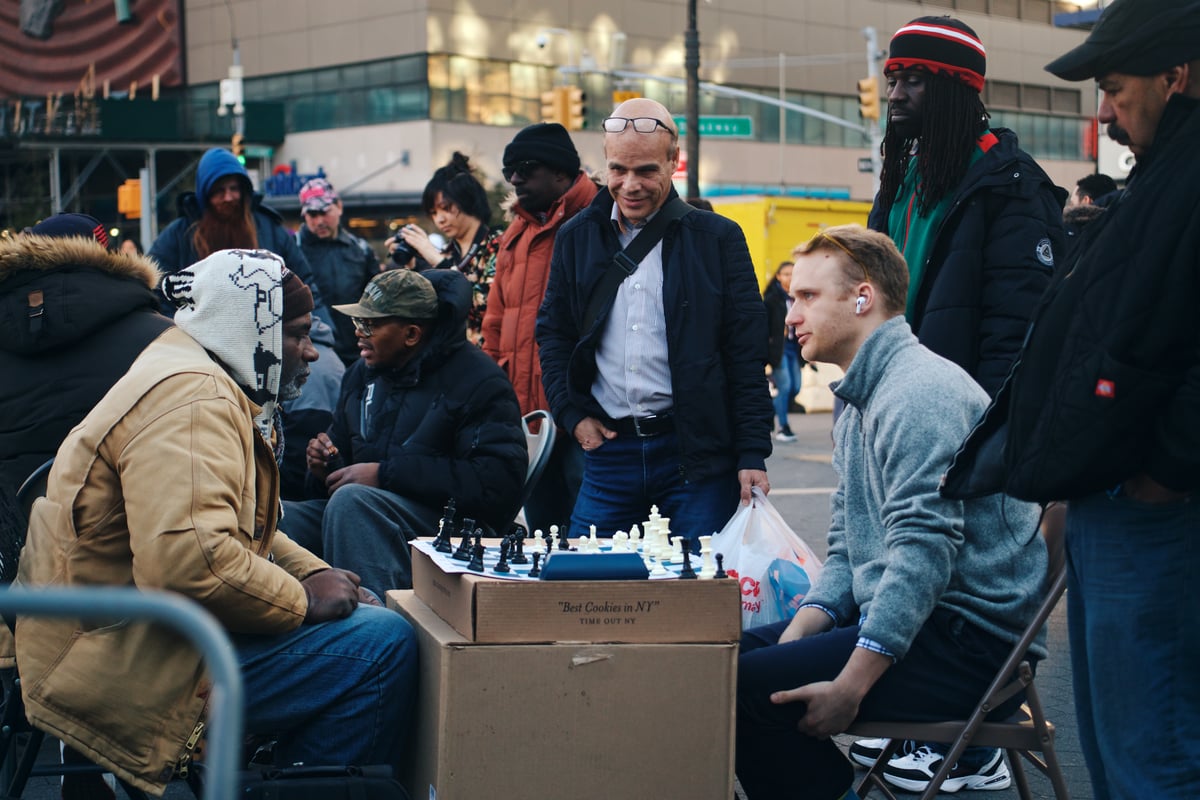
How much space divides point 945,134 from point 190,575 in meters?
2.73

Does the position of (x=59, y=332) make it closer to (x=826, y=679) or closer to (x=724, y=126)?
(x=826, y=679)

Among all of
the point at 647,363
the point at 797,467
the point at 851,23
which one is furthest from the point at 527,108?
the point at 647,363

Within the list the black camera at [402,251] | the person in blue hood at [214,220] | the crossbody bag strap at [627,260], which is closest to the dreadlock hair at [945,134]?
the crossbody bag strap at [627,260]

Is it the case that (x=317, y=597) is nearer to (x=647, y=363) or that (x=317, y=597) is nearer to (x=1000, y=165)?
(x=647, y=363)

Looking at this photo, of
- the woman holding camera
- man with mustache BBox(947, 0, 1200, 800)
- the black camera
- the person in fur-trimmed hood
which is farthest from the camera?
the black camera

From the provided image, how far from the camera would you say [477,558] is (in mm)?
3416

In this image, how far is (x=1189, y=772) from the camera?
9.05 feet

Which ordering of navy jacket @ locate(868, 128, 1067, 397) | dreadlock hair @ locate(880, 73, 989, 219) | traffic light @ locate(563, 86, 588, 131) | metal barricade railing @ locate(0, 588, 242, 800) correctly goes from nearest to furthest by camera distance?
metal barricade railing @ locate(0, 588, 242, 800)
navy jacket @ locate(868, 128, 1067, 397)
dreadlock hair @ locate(880, 73, 989, 219)
traffic light @ locate(563, 86, 588, 131)

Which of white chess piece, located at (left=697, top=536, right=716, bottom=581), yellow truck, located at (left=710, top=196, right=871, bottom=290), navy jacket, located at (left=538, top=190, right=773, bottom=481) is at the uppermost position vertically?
yellow truck, located at (left=710, top=196, right=871, bottom=290)

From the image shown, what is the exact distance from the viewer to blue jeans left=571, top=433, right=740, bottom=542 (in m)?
4.84

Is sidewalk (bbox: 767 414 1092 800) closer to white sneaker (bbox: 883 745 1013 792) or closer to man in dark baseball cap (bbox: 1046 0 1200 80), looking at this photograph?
white sneaker (bbox: 883 745 1013 792)

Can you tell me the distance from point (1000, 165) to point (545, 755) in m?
2.40

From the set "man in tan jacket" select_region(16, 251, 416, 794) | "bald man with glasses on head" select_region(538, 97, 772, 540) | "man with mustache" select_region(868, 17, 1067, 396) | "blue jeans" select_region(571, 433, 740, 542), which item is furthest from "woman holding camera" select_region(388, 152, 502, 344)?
"man in tan jacket" select_region(16, 251, 416, 794)

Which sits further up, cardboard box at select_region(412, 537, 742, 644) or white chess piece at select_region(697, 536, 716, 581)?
white chess piece at select_region(697, 536, 716, 581)
